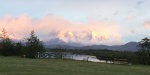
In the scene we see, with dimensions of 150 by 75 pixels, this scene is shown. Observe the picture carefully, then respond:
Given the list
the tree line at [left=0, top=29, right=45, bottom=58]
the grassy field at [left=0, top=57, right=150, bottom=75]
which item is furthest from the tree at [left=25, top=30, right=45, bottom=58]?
the grassy field at [left=0, top=57, right=150, bottom=75]

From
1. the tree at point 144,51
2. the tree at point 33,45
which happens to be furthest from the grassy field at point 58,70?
the tree at point 33,45

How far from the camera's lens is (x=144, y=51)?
6750 cm

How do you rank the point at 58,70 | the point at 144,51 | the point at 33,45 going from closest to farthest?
the point at 58,70
the point at 144,51
the point at 33,45

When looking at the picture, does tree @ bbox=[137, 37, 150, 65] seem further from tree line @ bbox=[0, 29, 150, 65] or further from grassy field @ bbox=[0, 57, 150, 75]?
grassy field @ bbox=[0, 57, 150, 75]

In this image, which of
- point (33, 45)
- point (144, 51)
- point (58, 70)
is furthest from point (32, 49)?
point (58, 70)

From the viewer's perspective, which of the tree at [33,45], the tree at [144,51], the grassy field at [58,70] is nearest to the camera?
the grassy field at [58,70]

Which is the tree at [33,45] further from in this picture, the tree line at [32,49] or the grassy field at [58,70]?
the grassy field at [58,70]

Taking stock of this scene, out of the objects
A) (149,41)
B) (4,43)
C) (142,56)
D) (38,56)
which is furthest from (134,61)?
(4,43)

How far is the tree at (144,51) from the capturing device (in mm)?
64312

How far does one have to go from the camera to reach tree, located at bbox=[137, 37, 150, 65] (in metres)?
64.3

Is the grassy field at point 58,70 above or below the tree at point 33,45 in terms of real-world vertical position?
below

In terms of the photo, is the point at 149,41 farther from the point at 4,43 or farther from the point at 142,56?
the point at 4,43

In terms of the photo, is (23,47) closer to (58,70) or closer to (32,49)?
(32,49)

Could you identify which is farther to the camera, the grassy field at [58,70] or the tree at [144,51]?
the tree at [144,51]
